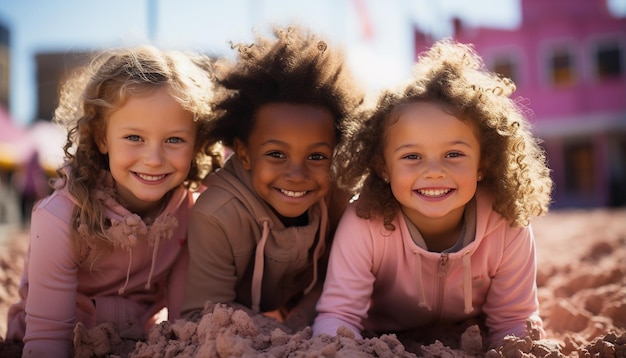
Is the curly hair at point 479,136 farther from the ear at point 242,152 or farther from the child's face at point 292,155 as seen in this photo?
the ear at point 242,152

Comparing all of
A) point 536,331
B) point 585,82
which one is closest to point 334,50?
point 536,331

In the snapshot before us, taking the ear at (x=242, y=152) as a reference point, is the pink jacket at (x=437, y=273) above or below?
below

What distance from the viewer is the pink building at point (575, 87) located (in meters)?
16.8

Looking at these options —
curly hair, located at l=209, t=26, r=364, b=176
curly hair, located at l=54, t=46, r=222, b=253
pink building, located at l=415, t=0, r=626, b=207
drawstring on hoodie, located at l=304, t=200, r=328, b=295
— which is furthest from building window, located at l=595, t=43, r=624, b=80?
curly hair, located at l=54, t=46, r=222, b=253

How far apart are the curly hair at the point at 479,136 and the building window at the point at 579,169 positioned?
16.0 meters

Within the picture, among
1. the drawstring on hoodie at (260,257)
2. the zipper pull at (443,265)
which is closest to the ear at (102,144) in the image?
the drawstring on hoodie at (260,257)

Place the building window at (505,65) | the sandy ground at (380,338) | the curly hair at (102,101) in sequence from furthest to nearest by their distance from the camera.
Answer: the building window at (505,65), the curly hair at (102,101), the sandy ground at (380,338)

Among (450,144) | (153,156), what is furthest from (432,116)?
(153,156)

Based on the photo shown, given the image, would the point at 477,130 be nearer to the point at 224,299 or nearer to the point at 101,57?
the point at 224,299

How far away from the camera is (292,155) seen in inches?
104

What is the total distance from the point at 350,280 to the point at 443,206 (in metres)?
0.48

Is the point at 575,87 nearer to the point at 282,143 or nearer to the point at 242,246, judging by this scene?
the point at 282,143

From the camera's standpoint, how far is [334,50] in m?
2.84

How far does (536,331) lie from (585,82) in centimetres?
1682
